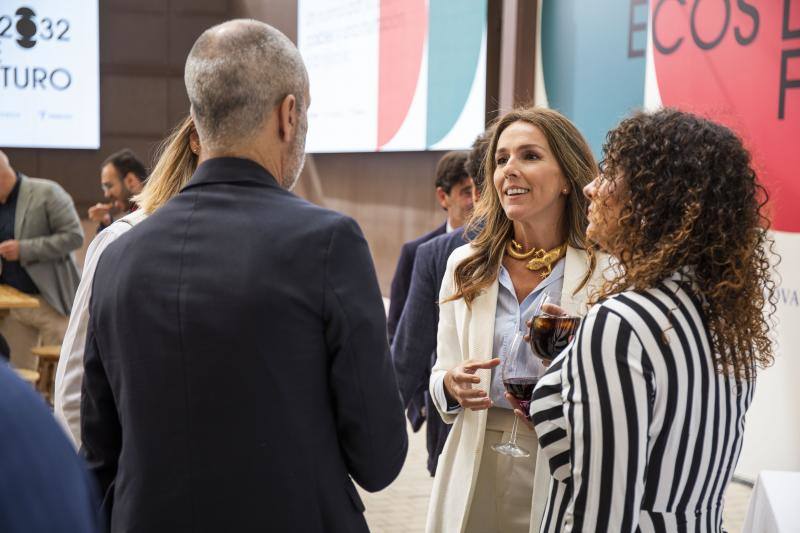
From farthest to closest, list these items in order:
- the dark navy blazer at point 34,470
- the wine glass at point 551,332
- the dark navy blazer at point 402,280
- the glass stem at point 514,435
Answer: the dark navy blazer at point 402,280 → the glass stem at point 514,435 → the wine glass at point 551,332 → the dark navy blazer at point 34,470

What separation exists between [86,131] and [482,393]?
972 cm

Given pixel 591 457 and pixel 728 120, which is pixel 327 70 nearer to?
pixel 728 120

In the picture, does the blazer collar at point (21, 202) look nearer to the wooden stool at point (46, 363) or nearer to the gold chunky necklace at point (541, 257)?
the wooden stool at point (46, 363)

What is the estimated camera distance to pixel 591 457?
4.09 ft

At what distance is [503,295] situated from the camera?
2.05m

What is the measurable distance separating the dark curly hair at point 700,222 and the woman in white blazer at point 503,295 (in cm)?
58

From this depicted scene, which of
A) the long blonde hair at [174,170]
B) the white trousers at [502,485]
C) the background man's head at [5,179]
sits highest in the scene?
the long blonde hair at [174,170]

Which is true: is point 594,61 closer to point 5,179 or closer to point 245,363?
point 5,179

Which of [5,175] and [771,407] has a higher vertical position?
[5,175]

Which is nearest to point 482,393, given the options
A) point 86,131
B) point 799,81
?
point 799,81

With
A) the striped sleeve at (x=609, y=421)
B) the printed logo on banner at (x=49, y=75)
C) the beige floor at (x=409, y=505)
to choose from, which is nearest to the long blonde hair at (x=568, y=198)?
the striped sleeve at (x=609, y=421)

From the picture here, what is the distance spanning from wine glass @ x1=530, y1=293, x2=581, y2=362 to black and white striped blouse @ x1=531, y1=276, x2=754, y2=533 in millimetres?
285

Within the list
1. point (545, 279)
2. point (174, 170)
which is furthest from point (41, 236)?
point (545, 279)

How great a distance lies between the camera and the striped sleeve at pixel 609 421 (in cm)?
122
